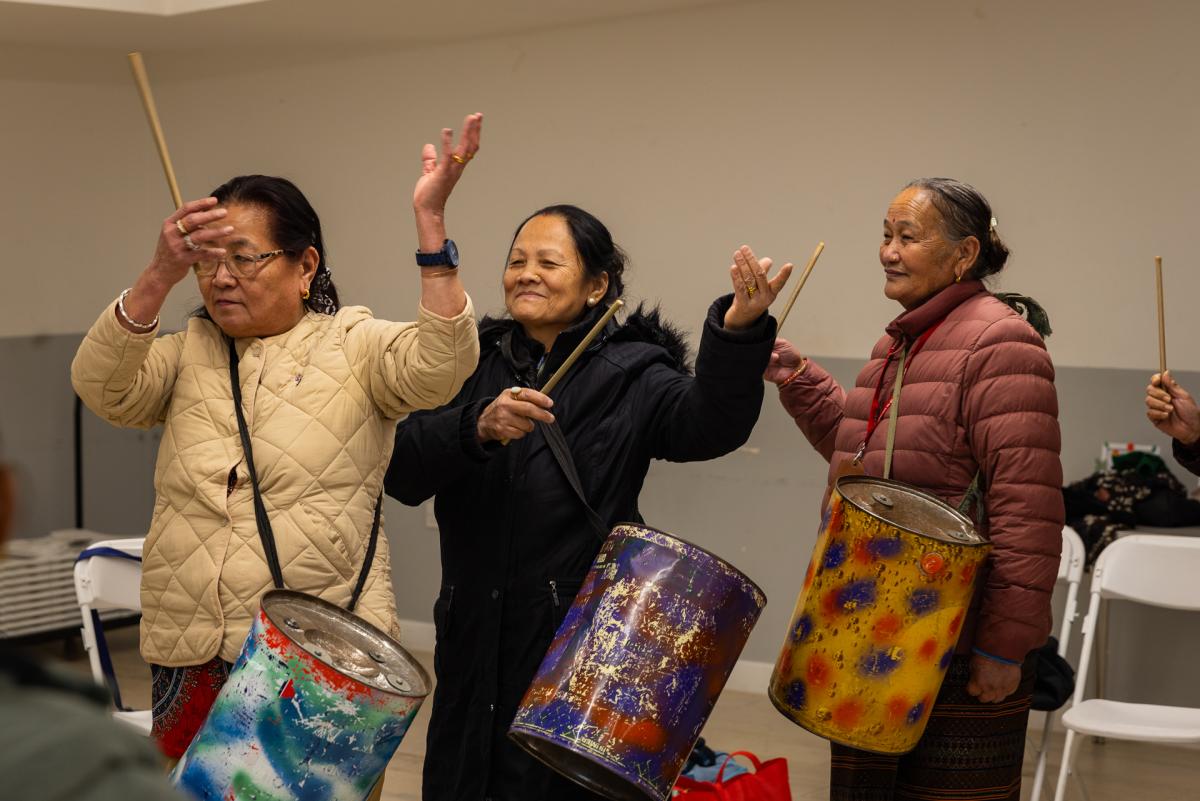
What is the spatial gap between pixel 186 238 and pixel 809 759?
113 inches

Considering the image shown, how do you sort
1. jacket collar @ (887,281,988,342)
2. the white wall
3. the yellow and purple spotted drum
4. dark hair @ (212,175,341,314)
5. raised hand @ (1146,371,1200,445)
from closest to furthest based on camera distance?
the yellow and purple spotted drum → dark hair @ (212,175,341,314) → jacket collar @ (887,281,988,342) → raised hand @ (1146,371,1200,445) → the white wall

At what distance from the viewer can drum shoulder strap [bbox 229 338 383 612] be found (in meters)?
2.22

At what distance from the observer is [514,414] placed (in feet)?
7.76

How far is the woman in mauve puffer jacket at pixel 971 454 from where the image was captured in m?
2.42

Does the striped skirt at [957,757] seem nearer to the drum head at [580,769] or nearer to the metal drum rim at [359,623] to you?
the drum head at [580,769]

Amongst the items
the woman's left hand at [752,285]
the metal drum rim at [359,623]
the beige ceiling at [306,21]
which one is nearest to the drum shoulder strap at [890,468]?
the woman's left hand at [752,285]

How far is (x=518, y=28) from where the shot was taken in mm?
5348

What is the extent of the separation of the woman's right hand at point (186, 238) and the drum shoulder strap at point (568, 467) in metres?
0.67

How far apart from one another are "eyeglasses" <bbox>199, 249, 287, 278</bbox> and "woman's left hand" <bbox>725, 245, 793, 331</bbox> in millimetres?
790

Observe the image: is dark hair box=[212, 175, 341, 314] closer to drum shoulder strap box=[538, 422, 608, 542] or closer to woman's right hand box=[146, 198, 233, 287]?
woman's right hand box=[146, 198, 233, 287]

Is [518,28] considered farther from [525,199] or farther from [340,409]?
[340,409]

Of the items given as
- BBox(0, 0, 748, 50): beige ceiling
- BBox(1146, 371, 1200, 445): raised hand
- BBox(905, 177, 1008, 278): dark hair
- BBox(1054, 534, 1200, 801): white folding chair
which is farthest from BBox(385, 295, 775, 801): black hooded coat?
BBox(0, 0, 748, 50): beige ceiling

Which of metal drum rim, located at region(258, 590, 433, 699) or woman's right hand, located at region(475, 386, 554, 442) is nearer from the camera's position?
metal drum rim, located at region(258, 590, 433, 699)

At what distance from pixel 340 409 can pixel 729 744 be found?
2.55 m
